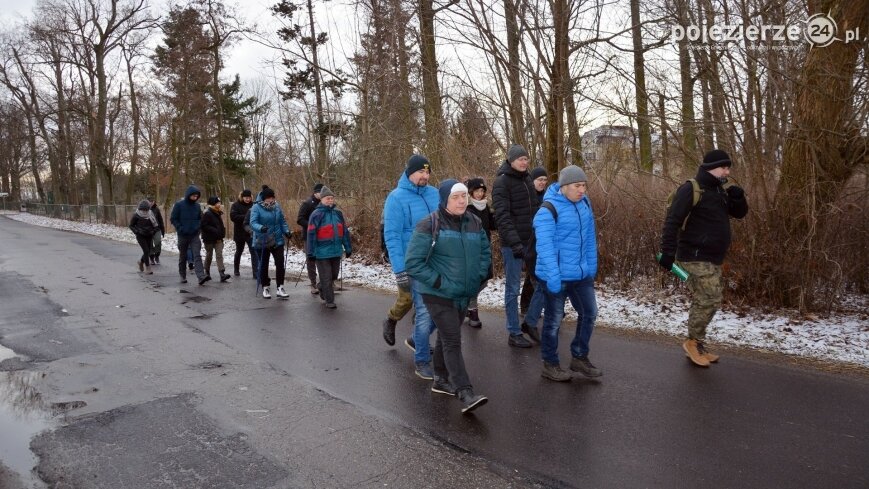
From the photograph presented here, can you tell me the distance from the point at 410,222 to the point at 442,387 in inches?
64.4

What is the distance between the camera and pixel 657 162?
29.9 feet

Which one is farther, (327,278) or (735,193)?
(327,278)

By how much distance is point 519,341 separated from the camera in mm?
6480

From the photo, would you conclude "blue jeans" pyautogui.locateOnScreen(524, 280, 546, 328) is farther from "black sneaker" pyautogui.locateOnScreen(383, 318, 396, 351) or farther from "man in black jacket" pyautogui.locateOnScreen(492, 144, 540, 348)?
"black sneaker" pyautogui.locateOnScreen(383, 318, 396, 351)

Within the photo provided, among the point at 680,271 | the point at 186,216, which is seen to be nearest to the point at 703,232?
the point at 680,271

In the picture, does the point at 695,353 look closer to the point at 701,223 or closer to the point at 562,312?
the point at 701,223

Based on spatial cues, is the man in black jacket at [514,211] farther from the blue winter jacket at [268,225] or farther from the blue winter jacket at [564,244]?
the blue winter jacket at [268,225]

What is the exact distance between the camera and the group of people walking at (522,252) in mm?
4625

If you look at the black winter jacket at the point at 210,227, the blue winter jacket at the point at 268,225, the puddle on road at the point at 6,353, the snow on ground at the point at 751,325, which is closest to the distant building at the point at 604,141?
the snow on ground at the point at 751,325

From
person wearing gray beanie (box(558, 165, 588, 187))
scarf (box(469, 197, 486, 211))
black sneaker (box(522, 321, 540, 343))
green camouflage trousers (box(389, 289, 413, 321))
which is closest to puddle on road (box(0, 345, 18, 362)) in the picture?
green camouflage trousers (box(389, 289, 413, 321))

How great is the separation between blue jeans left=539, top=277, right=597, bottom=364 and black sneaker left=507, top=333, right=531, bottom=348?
108 cm

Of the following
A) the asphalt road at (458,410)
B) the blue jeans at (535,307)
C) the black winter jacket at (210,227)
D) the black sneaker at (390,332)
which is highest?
the black winter jacket at (210,227)

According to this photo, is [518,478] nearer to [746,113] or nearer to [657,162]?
[746,113]

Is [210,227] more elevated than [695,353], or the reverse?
[210,227]
